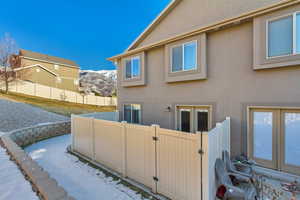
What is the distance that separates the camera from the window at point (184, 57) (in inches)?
268

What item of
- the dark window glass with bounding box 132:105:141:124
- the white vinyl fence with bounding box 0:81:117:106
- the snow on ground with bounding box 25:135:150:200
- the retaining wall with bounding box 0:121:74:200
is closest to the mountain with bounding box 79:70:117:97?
the white vinyl fence with bounding box 0:81:117:106

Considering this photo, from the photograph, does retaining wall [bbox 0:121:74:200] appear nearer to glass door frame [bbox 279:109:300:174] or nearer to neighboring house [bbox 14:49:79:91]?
glass door frame [bbox 279:109:300:174]

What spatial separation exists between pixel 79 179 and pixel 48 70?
102 feet

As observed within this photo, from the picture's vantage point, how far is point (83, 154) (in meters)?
6.93

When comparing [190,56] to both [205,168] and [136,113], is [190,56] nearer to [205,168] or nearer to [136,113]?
[136,113]

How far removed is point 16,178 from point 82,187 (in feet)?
5.25

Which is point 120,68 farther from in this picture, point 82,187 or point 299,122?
point 299,122

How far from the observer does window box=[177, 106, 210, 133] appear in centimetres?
660

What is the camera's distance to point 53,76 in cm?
3081

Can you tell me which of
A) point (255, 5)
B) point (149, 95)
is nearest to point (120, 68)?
point (149, 95)

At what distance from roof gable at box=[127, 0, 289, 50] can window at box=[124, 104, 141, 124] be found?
3.87m

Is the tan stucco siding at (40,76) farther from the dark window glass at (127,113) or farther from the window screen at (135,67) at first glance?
the window screen at (135,67)

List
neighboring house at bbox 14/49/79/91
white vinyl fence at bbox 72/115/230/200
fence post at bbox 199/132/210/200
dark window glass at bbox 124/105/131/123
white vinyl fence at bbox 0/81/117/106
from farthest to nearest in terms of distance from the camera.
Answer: neighboring house at bbox 14/49/79/91 → white vinyl fence at bbox 0/81/117/106 → dark window glass at bbox 124/105/131/123 → white vinyl fence at bbox 72/115/230/200 → fence post at bbox 199/132/210/200

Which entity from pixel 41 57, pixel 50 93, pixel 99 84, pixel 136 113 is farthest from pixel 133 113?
pixel 99 84
